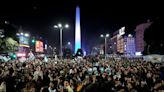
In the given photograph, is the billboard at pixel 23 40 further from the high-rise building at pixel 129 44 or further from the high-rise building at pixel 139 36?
the high-rise building at pixel 129 44

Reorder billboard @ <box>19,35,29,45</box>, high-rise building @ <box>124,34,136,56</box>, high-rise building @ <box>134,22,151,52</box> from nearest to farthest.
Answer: billboard @ <box>19,35,29,45</box>
high-rise building @ <box>134,22,151,52</box>
high-rise building @ <box>124,34,136,56</box>

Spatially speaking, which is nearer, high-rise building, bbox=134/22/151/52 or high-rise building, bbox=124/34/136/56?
high-rise building, bbox=134/22/151/52

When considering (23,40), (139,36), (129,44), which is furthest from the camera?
(129,44)

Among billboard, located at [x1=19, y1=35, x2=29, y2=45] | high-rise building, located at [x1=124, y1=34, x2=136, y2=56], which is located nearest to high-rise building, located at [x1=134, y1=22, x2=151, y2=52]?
high-rise building, located at [x1=124, y1=34, x2=136, y2=56]

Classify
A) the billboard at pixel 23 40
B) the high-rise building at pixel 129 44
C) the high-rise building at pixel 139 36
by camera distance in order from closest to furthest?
the billboard at pixel 23 40 < the high-rise building at pixel 139 36 < the high-rise building at pixel 129 44

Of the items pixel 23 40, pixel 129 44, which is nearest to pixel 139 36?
pixel 129 44

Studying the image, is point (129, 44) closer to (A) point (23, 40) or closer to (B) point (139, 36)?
(B) point (139, 36)

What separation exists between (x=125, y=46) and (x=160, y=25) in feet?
458

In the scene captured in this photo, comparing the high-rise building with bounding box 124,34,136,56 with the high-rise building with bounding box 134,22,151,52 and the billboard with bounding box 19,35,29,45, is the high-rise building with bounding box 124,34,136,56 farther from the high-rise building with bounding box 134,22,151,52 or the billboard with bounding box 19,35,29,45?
the billboard with bounding box 19,35,29,45

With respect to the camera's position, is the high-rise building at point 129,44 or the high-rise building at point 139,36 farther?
the high-rise building at point 129,44

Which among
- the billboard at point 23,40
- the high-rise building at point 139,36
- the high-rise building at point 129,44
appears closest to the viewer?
the billboard at point 23,40

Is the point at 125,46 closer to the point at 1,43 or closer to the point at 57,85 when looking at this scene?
the point at 1,43

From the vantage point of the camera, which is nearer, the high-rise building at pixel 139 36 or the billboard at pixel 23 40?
the billboard at pixel 23 40

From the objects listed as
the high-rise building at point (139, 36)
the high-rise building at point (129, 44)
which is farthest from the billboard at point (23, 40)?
the high-rise building at point (129, 44)
